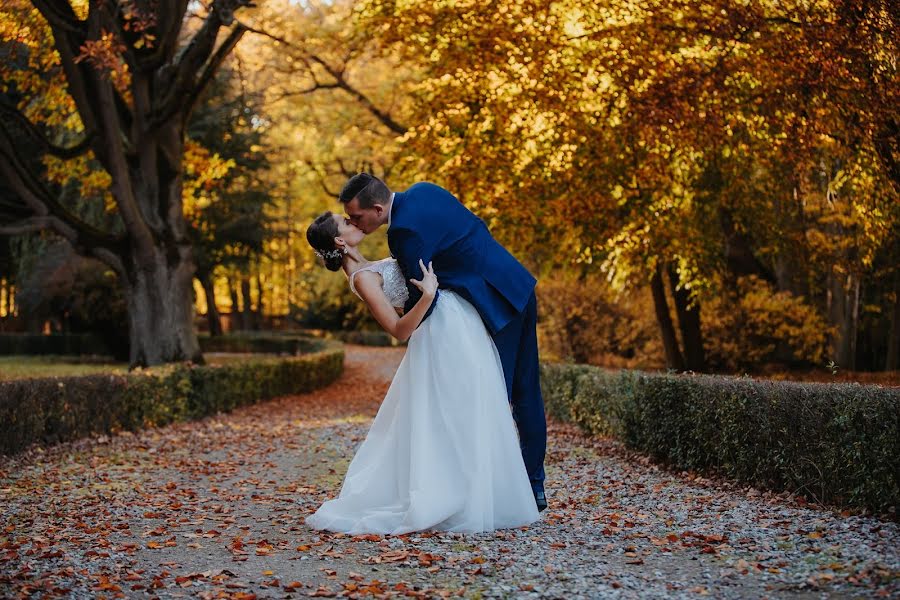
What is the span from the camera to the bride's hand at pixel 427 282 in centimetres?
577

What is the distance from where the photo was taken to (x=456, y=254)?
605 cm

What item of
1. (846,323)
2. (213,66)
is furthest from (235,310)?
(846,323)

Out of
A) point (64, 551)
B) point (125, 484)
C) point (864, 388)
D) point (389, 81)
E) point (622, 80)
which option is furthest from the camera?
point (389, 81)

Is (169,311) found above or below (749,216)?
below

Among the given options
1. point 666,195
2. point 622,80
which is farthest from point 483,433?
point 666,195

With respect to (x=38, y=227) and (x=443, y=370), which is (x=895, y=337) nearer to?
(x=443, y=370)

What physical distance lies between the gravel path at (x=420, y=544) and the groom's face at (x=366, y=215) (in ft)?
6.26

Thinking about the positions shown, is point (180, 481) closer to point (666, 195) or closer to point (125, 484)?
point (125, 484)

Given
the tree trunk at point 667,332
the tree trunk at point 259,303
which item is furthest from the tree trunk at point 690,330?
the tree trunk at point 259,303

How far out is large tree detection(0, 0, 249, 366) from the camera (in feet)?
50.4

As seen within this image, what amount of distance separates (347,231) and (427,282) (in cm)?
69

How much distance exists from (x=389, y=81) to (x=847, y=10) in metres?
18.2

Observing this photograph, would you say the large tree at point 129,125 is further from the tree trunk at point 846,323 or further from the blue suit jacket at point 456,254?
the tree trunk at point 846,323

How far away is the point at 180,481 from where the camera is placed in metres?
9.06
